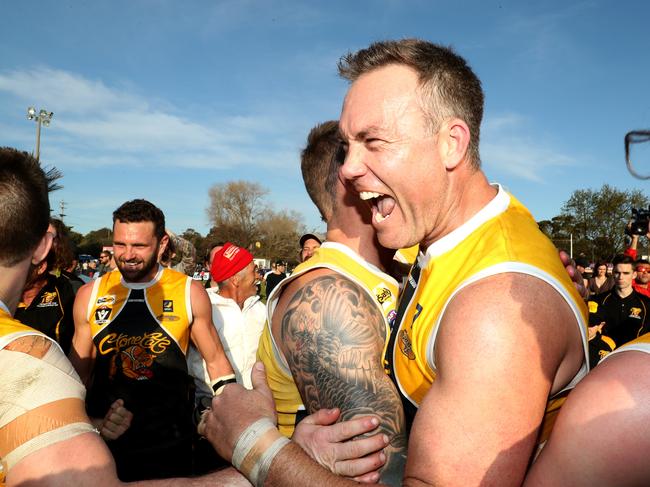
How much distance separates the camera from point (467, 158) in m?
2.13

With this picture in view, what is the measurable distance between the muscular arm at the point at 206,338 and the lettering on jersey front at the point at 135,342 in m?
0.29

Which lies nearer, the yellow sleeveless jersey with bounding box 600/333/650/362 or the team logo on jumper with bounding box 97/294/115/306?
the yellow sleeveless jersey with bounding box 600/333/650/362

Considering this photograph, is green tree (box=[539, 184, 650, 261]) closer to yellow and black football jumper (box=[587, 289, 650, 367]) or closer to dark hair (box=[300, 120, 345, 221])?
yellow and black football jumper (box=[587, 289, 650, 367])

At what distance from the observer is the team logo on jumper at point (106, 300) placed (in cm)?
459

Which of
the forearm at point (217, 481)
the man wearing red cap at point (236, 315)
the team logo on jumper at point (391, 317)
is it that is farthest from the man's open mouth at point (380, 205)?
the man wearing red cap at point (236, 315)

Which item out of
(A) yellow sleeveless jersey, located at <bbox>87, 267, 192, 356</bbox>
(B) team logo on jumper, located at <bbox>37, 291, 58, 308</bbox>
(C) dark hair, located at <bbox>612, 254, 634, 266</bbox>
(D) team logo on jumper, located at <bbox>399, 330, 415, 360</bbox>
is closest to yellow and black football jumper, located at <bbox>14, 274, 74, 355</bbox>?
(B) team logo on jumper, located at <bbox>37, 291, 58, 308</bbox>

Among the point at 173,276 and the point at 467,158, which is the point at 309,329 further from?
the point at 173,276

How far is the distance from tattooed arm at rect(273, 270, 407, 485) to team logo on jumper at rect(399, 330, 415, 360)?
0.13 metres

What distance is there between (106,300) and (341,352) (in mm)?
3337

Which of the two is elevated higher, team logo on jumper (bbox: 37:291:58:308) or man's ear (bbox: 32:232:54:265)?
man's ear (bbox: 32:232:54:265)

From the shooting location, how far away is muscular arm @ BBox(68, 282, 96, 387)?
4434 millimetres

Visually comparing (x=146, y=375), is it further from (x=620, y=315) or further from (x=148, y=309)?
(x=620, y=315)

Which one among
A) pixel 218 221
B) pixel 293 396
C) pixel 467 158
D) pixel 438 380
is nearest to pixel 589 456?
pixel 438 380

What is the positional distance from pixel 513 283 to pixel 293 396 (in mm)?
1283
